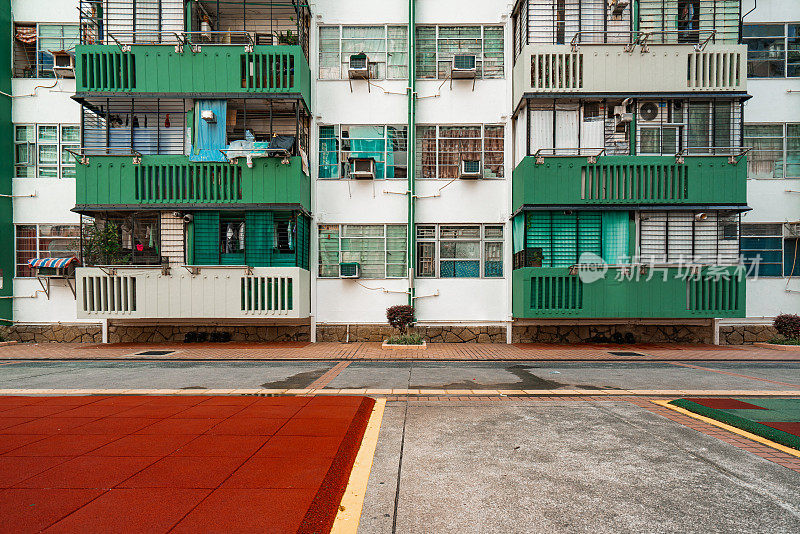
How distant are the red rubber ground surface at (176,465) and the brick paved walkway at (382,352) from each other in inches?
260

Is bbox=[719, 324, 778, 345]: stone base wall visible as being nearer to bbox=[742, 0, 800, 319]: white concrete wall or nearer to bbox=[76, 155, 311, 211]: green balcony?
bbox=[742, 0, 800, 319]: white concrete wall

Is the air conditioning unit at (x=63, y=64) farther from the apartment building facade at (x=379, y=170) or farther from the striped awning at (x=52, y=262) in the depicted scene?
the striped awning at (x=52, y=262)

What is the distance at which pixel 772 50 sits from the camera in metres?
17.4

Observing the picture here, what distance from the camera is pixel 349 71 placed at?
667 inches

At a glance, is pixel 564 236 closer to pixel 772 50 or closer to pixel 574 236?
pixel 574 236

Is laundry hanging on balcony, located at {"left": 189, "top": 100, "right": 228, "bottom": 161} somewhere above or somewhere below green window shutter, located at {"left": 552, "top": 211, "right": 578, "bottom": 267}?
above

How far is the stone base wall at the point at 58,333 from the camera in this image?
17.3 m

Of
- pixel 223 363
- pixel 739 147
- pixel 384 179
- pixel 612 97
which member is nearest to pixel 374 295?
pixel 384 179

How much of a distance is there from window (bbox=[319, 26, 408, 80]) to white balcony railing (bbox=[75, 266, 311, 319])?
8.10 metres

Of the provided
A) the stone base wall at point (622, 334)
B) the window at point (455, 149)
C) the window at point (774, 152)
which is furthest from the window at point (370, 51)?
the window at point (774, 152)

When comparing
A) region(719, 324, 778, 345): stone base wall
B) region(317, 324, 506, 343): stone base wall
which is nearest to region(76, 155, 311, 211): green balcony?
region(317, 324, 506, 343): stone base wall

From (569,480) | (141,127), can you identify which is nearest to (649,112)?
(569,480)

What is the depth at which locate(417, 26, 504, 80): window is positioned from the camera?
17.5m


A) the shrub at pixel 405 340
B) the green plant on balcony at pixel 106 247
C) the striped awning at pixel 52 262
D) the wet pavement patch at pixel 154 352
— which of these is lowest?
the wet pavement patch at pixel 154 352
